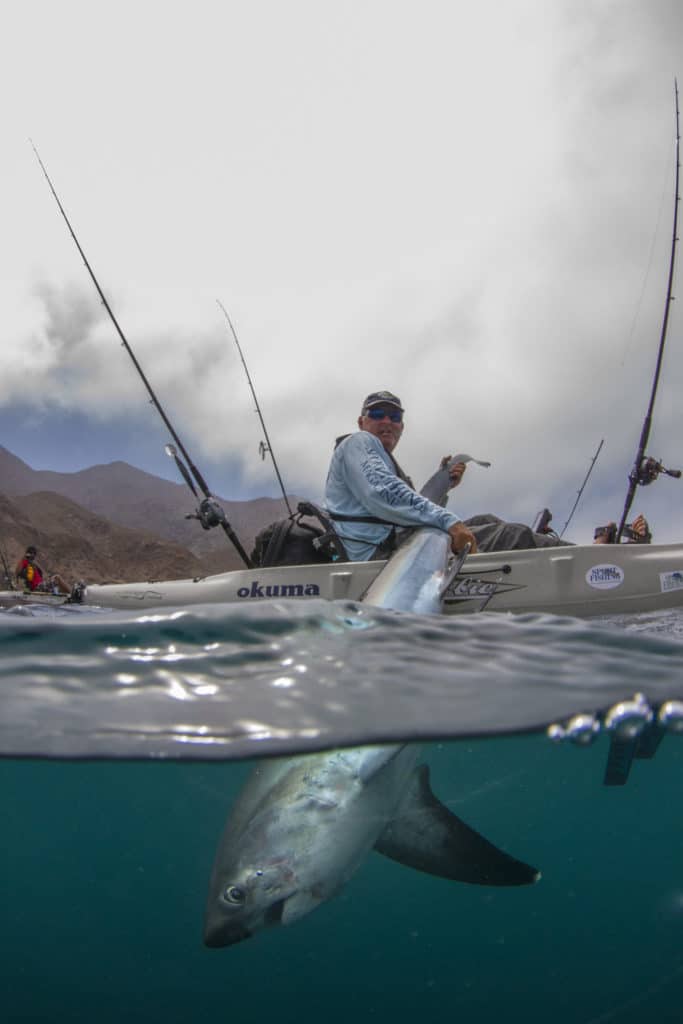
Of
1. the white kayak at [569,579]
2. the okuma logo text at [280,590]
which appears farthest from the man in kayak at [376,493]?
the okuma logo text at [280,590]

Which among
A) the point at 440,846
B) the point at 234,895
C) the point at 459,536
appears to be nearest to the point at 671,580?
the point at 459,536

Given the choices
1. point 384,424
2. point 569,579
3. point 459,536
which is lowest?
point 569,579

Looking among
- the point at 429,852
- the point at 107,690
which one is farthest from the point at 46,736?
the point at 429,852

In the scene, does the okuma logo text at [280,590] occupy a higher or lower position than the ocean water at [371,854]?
higher

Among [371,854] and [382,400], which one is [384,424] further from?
[371,854]

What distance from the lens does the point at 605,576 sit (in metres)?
3.93

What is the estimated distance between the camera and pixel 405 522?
3689 mm

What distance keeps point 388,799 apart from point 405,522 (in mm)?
2156

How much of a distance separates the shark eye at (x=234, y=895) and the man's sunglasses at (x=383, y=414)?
3.34 metres

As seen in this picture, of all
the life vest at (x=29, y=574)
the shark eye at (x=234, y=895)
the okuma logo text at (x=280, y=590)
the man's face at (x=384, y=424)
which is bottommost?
the shark eye at (x=234, y=895)

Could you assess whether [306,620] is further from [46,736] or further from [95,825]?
[95,825]

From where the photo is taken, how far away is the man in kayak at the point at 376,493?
358 cm

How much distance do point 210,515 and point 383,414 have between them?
1.59m

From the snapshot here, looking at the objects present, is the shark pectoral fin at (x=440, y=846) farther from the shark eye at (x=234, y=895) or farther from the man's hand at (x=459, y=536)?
the man's hand at (x=459, y=536)
